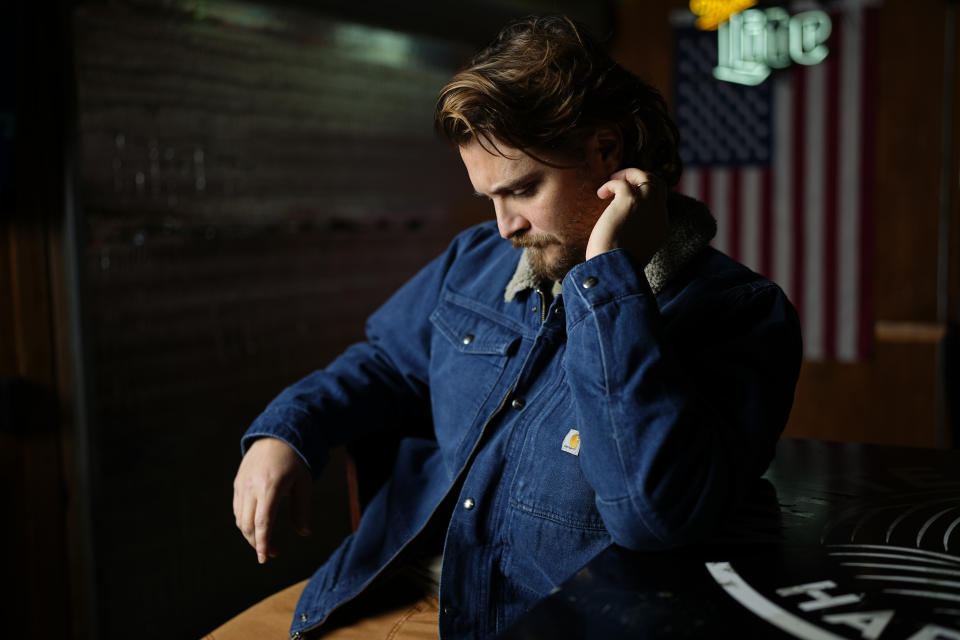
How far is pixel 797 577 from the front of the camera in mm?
794

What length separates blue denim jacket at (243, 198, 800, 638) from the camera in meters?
0.88

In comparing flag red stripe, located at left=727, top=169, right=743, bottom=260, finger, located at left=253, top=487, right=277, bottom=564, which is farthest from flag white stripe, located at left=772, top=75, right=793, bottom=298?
finger, located at left=253, top=487, right=277, bottom=564

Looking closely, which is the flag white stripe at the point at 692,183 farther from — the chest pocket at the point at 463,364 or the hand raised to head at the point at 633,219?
the hand raised to head at the point at 633,219

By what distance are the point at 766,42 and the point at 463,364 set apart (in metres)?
2.75

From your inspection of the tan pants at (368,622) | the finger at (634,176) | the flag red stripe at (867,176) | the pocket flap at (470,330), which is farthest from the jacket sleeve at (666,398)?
the flag red stripe at (867,176)

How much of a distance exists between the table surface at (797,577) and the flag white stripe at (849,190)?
8.27ft

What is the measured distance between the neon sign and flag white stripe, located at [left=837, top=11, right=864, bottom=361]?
3.7 inches

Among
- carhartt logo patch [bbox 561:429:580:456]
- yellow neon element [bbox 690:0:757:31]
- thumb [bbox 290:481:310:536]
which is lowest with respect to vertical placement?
thumb [bbox 290:481:310:536]

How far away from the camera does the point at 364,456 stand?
55.6 inches

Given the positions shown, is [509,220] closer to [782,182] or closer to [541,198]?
[541,198]

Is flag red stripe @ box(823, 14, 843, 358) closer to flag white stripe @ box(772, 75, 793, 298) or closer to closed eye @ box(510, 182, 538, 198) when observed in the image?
flag white stripe @ box(772, 75, 793, 298)

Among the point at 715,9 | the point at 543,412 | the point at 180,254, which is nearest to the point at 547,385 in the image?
the point at 543,412

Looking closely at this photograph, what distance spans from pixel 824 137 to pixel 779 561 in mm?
2976

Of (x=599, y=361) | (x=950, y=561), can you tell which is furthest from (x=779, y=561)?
(x=599, y=361)
